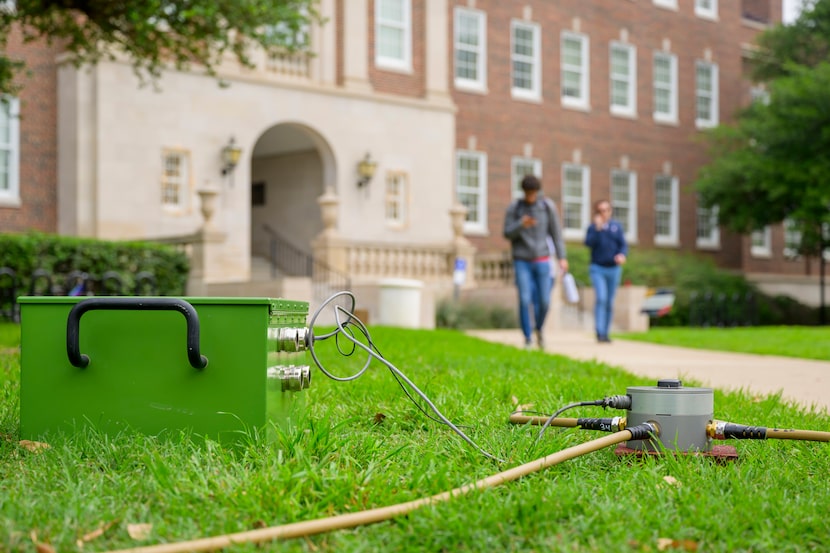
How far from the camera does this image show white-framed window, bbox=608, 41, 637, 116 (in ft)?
107

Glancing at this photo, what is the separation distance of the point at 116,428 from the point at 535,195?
839 centimetres

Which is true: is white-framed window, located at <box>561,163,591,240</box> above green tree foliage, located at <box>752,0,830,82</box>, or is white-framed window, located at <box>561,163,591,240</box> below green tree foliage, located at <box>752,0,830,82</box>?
below

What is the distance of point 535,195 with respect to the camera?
11.9 meters

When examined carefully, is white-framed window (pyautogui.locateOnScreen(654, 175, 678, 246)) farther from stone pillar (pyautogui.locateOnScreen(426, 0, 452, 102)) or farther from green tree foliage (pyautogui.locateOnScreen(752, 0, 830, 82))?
stone pillar (pyautogui.locateOnScreen(426, 0, 452, 102))

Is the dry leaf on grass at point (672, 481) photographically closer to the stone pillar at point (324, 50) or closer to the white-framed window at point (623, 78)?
the stone pillar at point (324, 50)

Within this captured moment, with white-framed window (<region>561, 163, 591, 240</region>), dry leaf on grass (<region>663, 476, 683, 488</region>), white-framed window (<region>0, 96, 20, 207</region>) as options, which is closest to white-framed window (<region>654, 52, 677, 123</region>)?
white-framed window (<region>561, 163, 591, 240</region>)

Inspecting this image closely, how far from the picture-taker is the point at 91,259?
18.1 metres

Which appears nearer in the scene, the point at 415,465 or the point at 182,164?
the point at 415,465

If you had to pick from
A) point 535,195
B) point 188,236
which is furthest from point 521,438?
point 188,236

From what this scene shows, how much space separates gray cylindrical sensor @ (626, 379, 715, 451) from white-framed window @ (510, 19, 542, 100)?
26215 mm

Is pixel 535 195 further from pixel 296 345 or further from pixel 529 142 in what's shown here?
pixel 529 142

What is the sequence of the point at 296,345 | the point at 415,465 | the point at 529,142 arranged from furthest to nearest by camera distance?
the point at 529,142 < the point at 296,345 < the point at 415,465

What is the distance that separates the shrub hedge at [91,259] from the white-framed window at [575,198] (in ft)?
47.1

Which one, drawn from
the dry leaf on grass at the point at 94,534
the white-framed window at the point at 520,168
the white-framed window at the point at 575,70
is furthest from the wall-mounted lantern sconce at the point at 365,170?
the dry leaf on grass at the point at 94,534
